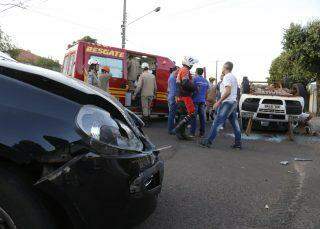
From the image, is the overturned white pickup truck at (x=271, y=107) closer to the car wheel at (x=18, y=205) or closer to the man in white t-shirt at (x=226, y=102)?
the man in white t-shirt at (x=226, y=102)

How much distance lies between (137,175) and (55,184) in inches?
21.4

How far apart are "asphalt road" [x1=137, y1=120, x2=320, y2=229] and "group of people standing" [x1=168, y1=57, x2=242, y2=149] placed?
0.49 m

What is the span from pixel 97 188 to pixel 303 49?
23.3 meters

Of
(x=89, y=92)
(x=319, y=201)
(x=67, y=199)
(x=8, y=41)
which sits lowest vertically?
(x=319, y=201)

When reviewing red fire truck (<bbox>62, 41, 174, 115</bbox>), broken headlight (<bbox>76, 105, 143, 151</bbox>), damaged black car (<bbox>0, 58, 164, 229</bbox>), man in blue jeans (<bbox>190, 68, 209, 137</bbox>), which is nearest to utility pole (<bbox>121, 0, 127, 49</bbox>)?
red fire truck (<bbox>62, 41, 174, 115</bbox>)

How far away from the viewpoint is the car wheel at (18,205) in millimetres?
2596

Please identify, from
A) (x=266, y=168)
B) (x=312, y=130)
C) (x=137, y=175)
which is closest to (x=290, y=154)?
(x=266, y=168)

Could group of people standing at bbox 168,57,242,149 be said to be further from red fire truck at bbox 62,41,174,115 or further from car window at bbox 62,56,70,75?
car window at bbox 62,56,70,75

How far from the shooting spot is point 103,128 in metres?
2.85

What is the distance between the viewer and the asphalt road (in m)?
4.22

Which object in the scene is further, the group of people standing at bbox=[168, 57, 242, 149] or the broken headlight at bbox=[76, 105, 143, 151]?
the group of people standing at bbox=[168, 57, 242, 149]

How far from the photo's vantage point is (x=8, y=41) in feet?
169

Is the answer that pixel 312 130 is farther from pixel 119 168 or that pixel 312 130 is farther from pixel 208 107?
pixel 119 168

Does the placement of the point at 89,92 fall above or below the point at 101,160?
above
